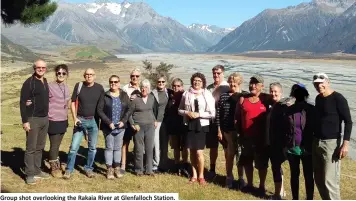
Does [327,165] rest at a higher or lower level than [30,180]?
higher

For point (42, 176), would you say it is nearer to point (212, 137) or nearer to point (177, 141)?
point (177, 141)

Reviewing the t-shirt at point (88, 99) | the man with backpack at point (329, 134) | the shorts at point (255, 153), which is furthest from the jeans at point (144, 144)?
the man with backpack at point (329, 134)

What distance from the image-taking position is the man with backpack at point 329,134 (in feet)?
19.4

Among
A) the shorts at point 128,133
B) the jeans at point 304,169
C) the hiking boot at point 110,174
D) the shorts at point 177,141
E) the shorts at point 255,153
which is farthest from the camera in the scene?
the shorts at point 177,141

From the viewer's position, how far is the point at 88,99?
23.9 feet

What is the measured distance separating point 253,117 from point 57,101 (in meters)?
3.70

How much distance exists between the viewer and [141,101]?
7793 millimetres

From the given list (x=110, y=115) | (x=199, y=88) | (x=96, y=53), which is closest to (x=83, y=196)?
(x=110, y=115)

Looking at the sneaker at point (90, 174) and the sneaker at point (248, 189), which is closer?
the sneaker at point (248, 189)

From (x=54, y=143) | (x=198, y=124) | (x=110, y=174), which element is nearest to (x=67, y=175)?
(x=54, y=143)

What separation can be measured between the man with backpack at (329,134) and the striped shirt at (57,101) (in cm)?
456

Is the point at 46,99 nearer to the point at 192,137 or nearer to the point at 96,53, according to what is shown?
the point at 192,137

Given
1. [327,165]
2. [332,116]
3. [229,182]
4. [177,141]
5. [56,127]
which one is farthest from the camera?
[177,141]

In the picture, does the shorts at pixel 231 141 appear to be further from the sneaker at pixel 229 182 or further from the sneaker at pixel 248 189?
the sneaker at pixel 248 189
